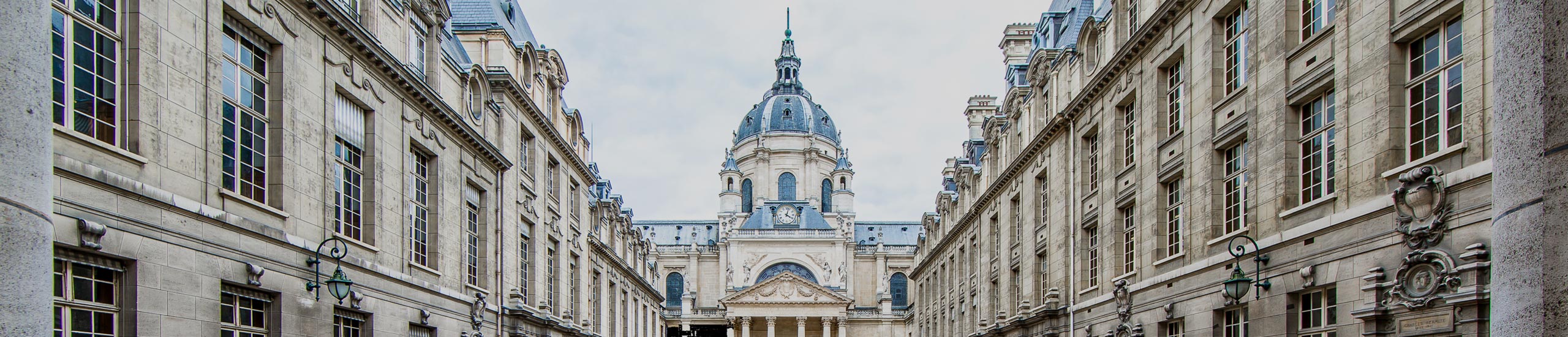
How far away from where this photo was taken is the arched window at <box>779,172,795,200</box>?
121 m

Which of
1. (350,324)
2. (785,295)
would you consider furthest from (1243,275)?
(785,295)

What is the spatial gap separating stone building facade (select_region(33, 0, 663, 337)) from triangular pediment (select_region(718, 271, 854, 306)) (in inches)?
2621

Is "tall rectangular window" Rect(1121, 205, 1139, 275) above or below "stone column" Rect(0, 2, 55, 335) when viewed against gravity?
above

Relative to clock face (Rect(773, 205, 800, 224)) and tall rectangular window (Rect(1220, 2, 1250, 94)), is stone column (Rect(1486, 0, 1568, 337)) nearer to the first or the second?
tall rectangular window (Rect(1220, 2, 1250, 94))

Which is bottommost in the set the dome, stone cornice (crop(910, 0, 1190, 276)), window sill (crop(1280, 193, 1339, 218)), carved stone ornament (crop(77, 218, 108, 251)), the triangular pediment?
carved stone ornament (crop(77, 218, 108, 251))

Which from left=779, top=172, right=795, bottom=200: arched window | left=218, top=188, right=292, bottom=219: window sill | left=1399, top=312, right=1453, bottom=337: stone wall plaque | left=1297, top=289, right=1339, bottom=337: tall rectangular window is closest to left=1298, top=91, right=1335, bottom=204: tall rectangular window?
left=1297, top=289, right=1339, bottom=337: tall rectangular window

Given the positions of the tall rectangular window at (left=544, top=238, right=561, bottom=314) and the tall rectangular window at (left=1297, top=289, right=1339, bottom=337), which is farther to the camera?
the tall rectangular window at (left=544, top=238, right=561, bottom=314)

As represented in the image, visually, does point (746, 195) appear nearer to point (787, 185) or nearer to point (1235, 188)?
point (787, 185)

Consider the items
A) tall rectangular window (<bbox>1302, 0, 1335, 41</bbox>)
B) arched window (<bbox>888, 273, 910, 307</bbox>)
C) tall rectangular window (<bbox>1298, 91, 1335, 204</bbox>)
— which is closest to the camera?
tall rectangular window (<bbox>1298, 91, 1335, 204</bbox>)

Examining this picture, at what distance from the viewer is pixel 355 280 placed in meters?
21.5

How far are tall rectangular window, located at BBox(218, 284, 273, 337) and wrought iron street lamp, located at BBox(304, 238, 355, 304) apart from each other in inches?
35.7

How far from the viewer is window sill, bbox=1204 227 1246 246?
66.9 ft

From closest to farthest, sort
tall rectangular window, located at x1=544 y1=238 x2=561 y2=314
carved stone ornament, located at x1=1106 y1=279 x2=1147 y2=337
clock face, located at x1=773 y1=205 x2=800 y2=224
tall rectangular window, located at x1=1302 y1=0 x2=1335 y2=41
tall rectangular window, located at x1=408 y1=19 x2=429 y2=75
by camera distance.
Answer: tall rectangular window, located at x1=1302 y1=0 x2=1335 y2=41 < tall rectangular window, located at x1=408 y1=19 x2=429 y2=75 < carved stone ornament, located at x1=1106 y1=279 x2=1147 y2=337 < tall rectangular window, located at x1=544 y1=238 x2=561 y2=314 < clock face, located at x1=773 y1=205 x2=800 y2=224

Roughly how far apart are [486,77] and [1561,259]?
27.1 metres
